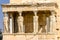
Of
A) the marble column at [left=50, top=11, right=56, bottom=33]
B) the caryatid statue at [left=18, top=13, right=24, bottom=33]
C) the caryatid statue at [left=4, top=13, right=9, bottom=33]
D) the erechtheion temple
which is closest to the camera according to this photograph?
the erechtheion temple

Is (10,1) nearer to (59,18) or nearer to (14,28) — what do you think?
(14,28)

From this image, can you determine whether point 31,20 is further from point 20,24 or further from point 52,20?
point 52,20

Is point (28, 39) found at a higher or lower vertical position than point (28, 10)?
lower

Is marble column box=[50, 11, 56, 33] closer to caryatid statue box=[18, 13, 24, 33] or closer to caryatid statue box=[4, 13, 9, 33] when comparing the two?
caryatid statue box=[18, 13, 24, 33]

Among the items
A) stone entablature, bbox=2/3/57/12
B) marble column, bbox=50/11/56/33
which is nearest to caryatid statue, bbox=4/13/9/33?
Result: stone entablature, bbox=2/3/57/12

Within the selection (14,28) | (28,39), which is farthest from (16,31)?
(28,39)

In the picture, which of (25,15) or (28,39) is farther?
(25,15)

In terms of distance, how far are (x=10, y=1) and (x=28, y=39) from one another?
473 cm

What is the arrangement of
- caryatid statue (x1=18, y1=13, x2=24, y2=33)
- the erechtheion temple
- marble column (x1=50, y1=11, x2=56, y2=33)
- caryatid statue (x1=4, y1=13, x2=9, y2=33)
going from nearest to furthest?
the erechtheion temple < marble column (x1=50, y1=11, x2=56, y2=33) < caryatid statue (x1=18, y1=13, x2=24, y2=33) < caryatid statue (x1=4, y1=13, x2=9, y2=33)

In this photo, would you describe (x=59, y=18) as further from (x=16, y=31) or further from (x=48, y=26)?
(x=16, y=31)

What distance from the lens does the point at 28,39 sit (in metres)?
32.6

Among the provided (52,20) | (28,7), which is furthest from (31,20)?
(52,20)

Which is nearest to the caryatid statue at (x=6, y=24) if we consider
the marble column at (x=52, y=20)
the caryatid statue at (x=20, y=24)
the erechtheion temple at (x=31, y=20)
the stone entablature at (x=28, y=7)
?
the erechtheion temple at (x=31, y=20)

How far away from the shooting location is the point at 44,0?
34625 millimetres
